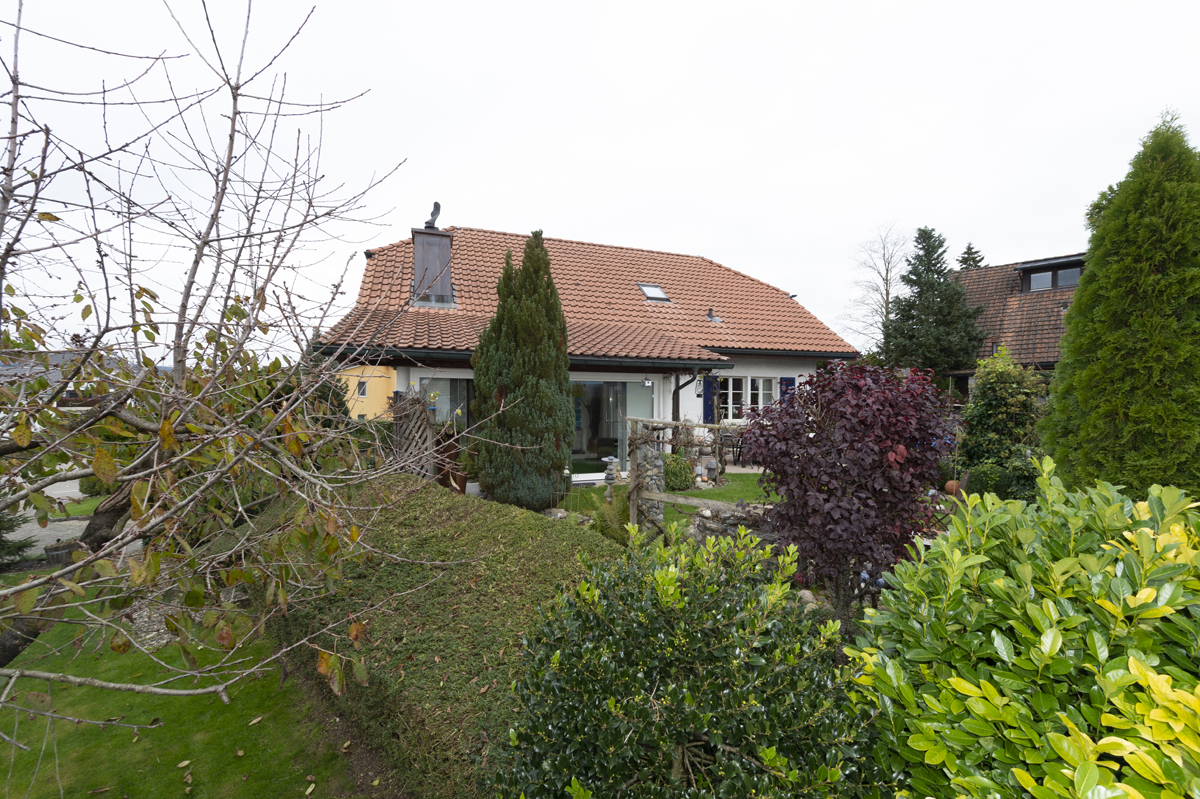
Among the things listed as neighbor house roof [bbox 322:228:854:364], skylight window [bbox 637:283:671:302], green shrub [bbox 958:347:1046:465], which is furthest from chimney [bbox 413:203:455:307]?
green shrub [bbox 958:347:1046:465]

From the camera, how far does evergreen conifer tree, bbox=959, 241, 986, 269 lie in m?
27.0

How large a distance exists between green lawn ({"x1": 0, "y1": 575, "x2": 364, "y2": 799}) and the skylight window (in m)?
14.5

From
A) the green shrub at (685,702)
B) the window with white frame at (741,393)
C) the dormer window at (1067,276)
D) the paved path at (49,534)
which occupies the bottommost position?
the paved path at (49,534)

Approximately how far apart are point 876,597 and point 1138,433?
3627 millimetres

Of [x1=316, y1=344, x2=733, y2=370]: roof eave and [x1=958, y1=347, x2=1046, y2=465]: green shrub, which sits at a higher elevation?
[x1=316, y1=344, x2=733, y2=370]: roof eave

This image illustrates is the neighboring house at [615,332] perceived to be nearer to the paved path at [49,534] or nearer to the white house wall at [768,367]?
the white house wall at [768,367]

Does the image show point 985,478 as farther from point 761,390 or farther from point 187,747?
point 187,747

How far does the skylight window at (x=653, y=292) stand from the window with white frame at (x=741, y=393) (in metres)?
3.70

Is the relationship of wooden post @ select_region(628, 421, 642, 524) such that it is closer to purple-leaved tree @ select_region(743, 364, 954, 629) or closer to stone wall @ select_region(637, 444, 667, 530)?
stone wall @ select_region(637, 444, 667, 530)

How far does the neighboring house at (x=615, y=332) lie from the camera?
1109cm

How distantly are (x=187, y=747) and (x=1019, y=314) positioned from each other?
27.6 metres

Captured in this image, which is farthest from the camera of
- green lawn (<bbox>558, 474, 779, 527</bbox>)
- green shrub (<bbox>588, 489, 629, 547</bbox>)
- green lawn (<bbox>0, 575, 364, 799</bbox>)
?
green lawn (<bbox>558, 474, 779, 527</bbox>)

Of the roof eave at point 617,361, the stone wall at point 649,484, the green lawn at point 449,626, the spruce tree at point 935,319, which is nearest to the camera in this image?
the green lawn at point 449,626

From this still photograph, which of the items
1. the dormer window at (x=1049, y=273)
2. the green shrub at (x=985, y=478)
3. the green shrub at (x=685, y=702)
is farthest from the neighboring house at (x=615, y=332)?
the dormer window at (x=1049, y=273)
